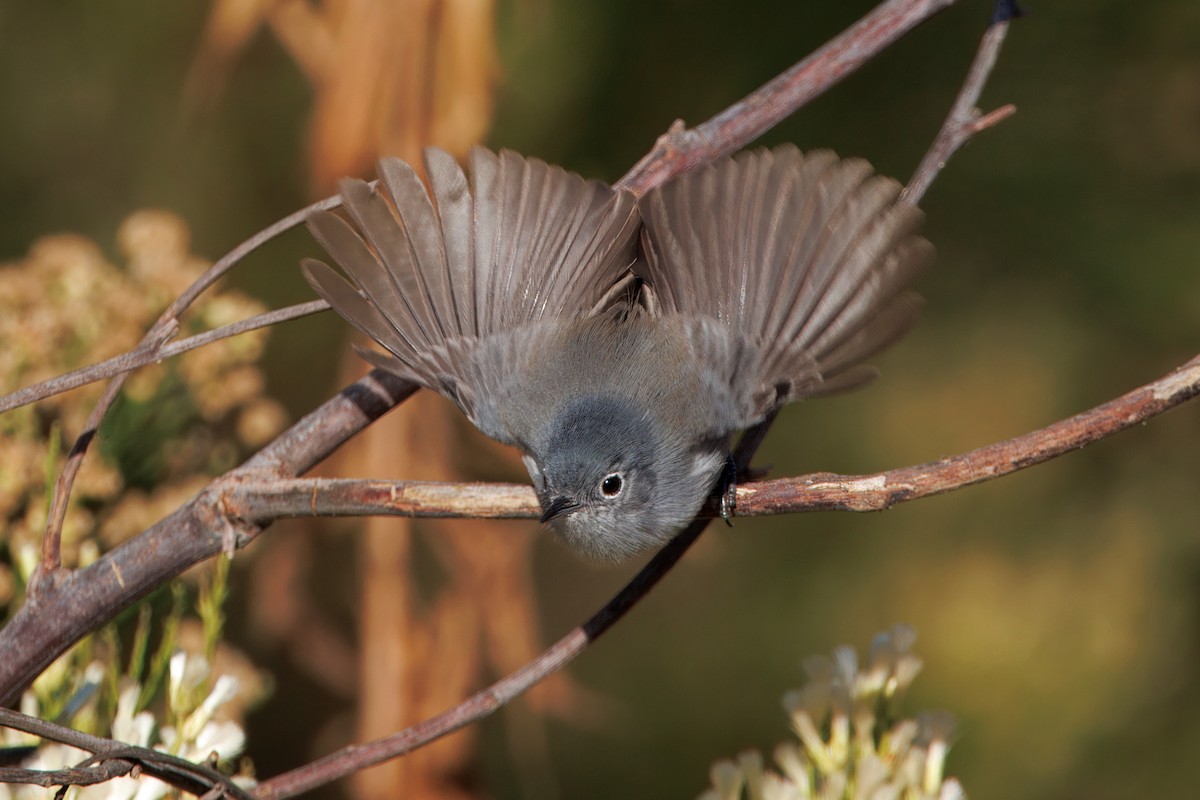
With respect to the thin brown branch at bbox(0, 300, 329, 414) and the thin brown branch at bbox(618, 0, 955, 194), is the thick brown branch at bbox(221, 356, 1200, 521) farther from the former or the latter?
the thin brown branch at bbox(618, 0, 955, 194)

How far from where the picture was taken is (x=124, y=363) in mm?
836

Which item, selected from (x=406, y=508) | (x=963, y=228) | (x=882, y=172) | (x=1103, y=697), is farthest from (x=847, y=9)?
(x=406, y=508)

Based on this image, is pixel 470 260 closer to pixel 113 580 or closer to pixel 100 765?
pixel 113 580

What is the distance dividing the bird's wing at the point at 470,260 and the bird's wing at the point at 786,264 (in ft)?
0.18

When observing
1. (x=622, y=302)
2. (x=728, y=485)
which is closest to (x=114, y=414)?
(x=622, y=302)

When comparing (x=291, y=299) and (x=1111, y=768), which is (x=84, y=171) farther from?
(x=1111, y=768)

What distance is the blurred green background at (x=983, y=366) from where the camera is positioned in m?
1.68

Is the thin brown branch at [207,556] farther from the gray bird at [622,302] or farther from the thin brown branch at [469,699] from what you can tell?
the gray bird at [622,302]

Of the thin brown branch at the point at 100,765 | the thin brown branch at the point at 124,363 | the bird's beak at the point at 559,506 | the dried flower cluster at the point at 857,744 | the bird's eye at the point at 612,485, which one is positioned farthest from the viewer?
the bird's eye at the point at 612,485

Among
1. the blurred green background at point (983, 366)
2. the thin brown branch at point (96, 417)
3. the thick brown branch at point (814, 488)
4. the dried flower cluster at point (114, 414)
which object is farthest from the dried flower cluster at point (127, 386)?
the blurred green background at point (983, 366)

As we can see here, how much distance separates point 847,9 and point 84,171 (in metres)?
1.34

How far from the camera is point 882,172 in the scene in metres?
1.79

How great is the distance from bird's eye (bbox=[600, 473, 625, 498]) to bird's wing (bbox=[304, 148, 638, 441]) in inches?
5.5

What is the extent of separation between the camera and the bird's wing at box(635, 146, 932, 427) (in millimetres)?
929
